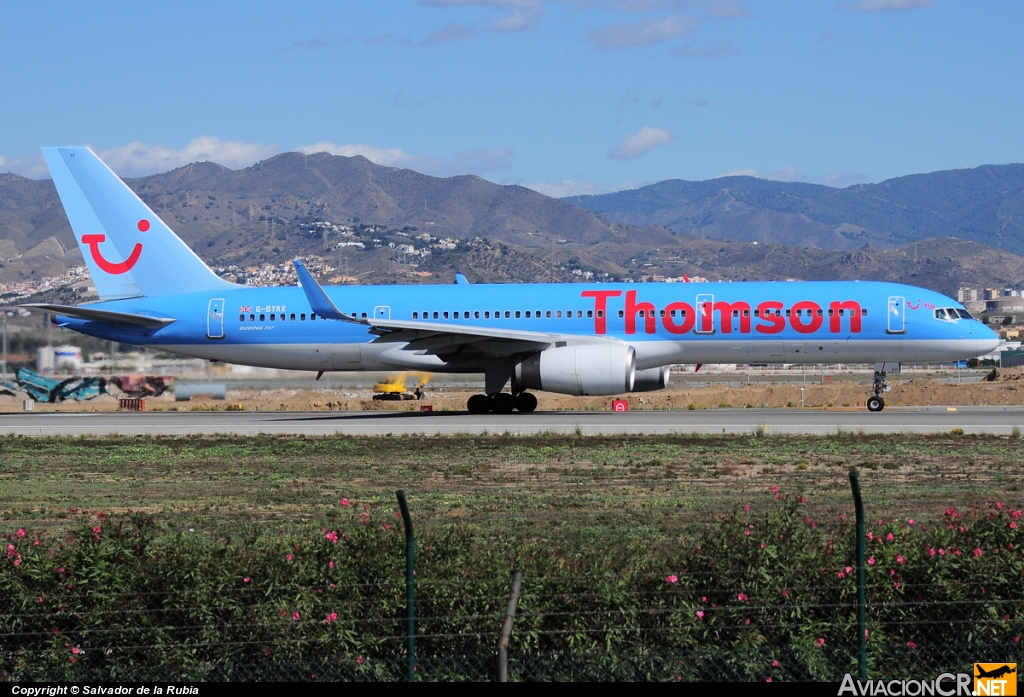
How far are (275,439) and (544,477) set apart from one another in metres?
11.3

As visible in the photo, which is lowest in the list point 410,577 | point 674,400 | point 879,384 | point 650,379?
point 674,400

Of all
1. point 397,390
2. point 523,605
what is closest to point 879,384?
point 523,605

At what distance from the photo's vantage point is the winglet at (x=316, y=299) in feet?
119

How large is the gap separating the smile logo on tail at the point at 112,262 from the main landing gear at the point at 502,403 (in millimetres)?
13196

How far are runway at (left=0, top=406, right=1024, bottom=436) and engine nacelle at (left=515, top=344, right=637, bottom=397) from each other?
102 centimetres

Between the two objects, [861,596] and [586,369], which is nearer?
[861,596]

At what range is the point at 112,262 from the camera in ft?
143

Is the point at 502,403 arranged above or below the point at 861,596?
above

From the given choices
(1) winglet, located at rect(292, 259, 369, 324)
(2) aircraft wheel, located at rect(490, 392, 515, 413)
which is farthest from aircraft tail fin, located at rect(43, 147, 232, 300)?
(2) aircraft wheel, located at rect(490, 392, 515, 413)

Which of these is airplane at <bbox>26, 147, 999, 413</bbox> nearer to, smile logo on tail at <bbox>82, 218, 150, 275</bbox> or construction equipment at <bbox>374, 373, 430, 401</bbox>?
smile logo on tail at <bbox>82, 218, 150, 275</bbox>

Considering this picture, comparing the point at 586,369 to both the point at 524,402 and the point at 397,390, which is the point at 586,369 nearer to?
the point at 524,402

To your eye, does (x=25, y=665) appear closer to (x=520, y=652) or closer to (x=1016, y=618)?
(x=520, y=652)

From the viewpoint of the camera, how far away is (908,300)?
38312mm

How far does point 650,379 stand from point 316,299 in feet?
35.8
